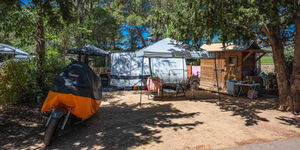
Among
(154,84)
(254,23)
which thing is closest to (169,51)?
(154,84)

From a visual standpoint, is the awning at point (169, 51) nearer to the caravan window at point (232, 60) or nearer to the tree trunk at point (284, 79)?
the tree trunk at point (284, 79)

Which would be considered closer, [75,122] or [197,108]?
[75,122]

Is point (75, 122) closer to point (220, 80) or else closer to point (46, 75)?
point (46, 75)

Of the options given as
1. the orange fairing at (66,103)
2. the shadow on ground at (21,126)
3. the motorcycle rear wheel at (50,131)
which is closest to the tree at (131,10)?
the shadow on ground at (21,126)

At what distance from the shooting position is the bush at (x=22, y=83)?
4871 millimetres

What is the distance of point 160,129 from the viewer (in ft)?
15.2

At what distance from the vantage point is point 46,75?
20.8 feet

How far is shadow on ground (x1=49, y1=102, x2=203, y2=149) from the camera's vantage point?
12.4ft

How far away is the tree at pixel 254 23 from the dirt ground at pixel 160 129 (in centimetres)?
112

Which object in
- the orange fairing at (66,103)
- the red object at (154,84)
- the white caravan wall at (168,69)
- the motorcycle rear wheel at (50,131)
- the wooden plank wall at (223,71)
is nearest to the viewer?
the motorcycle rear wheel at (50,131)

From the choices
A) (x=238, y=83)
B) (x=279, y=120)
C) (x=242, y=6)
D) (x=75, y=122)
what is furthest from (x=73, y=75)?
(x=238, y=83)

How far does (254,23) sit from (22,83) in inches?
308

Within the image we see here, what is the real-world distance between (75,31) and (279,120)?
8428 mm

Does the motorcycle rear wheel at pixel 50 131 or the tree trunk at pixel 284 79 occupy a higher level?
the tree trunk at pixel 284 79
